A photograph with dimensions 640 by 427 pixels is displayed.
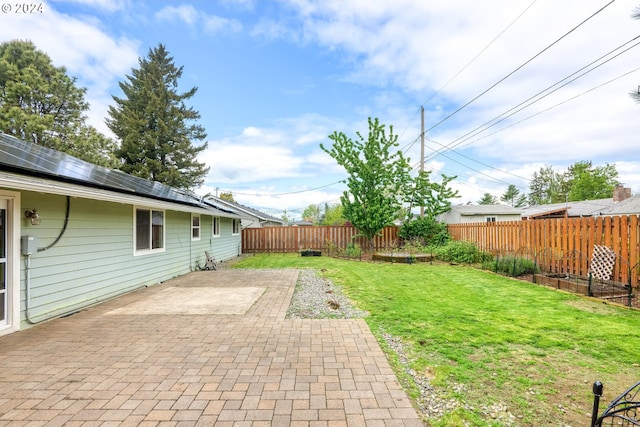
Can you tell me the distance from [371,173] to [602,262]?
8.77 meters

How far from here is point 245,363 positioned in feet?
10.2

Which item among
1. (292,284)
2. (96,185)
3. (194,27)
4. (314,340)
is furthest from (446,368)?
(194,27)

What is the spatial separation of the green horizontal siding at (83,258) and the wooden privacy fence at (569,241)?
977cm

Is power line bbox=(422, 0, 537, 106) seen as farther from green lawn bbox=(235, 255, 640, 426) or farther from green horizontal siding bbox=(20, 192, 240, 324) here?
green horizontal siding bbox=(20, 192, 240, 324)

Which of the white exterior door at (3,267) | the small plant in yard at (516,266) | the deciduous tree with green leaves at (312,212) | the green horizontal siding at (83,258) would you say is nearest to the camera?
the white exterior door at (3,267)

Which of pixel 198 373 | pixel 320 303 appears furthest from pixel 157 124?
pixel 198 373

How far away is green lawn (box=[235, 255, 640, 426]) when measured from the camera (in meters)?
2.39

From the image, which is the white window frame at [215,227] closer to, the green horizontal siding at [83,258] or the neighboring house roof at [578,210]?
the green horizontal siding at [83,258]

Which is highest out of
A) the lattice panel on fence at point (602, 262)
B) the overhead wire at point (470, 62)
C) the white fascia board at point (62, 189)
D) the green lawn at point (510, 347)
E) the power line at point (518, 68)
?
the overhead wire at point (470, 62)

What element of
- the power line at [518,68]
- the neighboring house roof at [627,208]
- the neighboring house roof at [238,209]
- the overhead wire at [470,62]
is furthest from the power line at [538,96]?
the neighboring house roof at [238,209]

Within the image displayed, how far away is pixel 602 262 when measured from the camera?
6645 mm

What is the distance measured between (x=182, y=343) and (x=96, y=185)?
325 centimetres

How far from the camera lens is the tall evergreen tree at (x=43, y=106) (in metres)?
17.9

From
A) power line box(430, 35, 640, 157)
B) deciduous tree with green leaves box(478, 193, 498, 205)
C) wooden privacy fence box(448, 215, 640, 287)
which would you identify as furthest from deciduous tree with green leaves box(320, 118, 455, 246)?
deciduous tree with green leaves box(478, 193, 498, 205)
